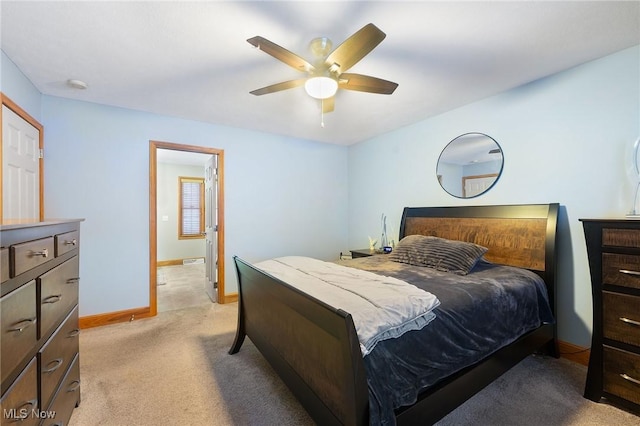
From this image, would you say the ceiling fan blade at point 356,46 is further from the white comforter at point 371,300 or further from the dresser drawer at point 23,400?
the dresser drawer at point 23,400

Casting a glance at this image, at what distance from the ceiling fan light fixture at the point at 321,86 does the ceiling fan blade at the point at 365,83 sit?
0.35 ft

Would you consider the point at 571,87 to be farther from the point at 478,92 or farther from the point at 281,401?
the point at 281,401

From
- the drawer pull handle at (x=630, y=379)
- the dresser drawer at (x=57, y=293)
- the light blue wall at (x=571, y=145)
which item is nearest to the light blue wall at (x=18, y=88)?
the dresser drawer at (x=57, y=293)

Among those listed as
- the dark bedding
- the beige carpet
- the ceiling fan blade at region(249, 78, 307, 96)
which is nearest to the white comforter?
the dark bedding

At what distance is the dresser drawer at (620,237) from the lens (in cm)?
165

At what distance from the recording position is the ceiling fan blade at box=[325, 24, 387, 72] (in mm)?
1490

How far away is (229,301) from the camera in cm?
386

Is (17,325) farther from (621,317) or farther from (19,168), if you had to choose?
(621,317)

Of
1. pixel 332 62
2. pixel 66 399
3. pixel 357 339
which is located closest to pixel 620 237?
pixel 357 339

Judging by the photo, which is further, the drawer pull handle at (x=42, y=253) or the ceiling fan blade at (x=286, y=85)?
the ceiling fan blade at (x=286, y=85)

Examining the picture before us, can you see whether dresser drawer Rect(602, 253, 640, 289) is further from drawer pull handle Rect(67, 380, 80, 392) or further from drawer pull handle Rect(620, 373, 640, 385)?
drawer pull handle Rect(67, 380, 80, 392)

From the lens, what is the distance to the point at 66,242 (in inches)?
58.7

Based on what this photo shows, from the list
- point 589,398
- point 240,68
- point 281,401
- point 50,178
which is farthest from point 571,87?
point 50,178

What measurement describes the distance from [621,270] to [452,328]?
1.19m
